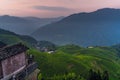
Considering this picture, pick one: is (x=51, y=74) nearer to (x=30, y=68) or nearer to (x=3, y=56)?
(x=30, y=68)

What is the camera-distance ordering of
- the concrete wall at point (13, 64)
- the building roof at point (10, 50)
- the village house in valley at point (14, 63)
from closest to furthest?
1. the village house in valley at point (14, 63)
2. the building roof at point (10, 50)
3. the concrete wall at point (13, 64)

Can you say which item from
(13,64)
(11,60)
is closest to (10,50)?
(11,60)

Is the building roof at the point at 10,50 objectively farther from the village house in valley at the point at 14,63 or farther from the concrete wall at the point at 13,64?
the concrete wall at the point at 13,64

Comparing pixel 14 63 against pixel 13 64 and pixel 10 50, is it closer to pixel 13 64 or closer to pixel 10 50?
pixel 13 64

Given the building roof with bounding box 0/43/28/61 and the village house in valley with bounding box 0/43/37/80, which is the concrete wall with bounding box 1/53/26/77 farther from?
the building roof with bounding box 0/43/28/61

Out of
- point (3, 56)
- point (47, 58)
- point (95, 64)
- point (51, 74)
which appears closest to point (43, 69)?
point (51, 74)

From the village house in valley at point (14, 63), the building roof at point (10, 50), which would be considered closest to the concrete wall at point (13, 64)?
the village house in valley at point (14, 63)
